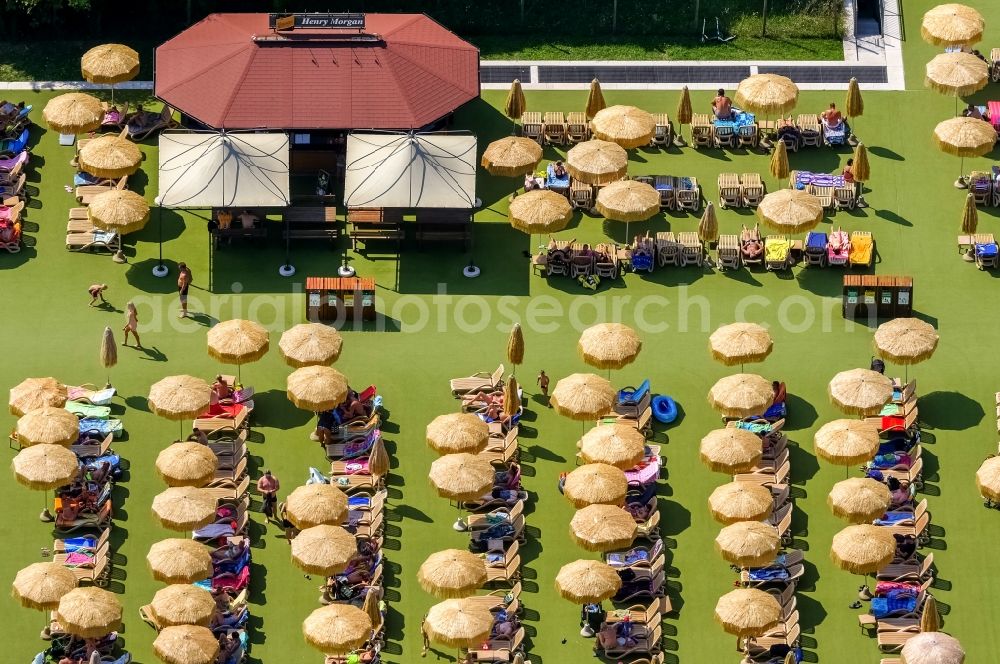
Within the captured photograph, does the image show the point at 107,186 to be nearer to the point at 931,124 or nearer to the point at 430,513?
the point at 430,513

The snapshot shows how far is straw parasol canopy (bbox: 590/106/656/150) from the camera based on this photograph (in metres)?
104

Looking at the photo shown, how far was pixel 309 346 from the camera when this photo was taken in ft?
311

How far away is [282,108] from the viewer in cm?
10381

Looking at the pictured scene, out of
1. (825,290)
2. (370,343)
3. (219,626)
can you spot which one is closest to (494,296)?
(370,343)

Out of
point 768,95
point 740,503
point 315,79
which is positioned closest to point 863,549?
point 740,503

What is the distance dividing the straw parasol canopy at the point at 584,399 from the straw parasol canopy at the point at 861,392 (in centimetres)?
736

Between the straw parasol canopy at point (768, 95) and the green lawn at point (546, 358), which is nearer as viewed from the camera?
the green lawn at point (546, 358)

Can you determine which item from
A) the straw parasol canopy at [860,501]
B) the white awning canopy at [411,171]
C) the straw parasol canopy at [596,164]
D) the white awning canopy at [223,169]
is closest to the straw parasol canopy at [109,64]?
the white awning canopy at [223,169]

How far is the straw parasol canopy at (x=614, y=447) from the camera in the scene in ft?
299

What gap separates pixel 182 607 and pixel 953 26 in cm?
4012

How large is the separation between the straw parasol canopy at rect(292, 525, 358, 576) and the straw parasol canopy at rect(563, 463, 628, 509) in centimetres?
720

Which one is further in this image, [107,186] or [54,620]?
[107,186]

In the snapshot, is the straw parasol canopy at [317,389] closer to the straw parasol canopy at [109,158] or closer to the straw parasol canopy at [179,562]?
the straw parasol canopy at [179,562]

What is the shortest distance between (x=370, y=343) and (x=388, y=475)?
6612 mm
